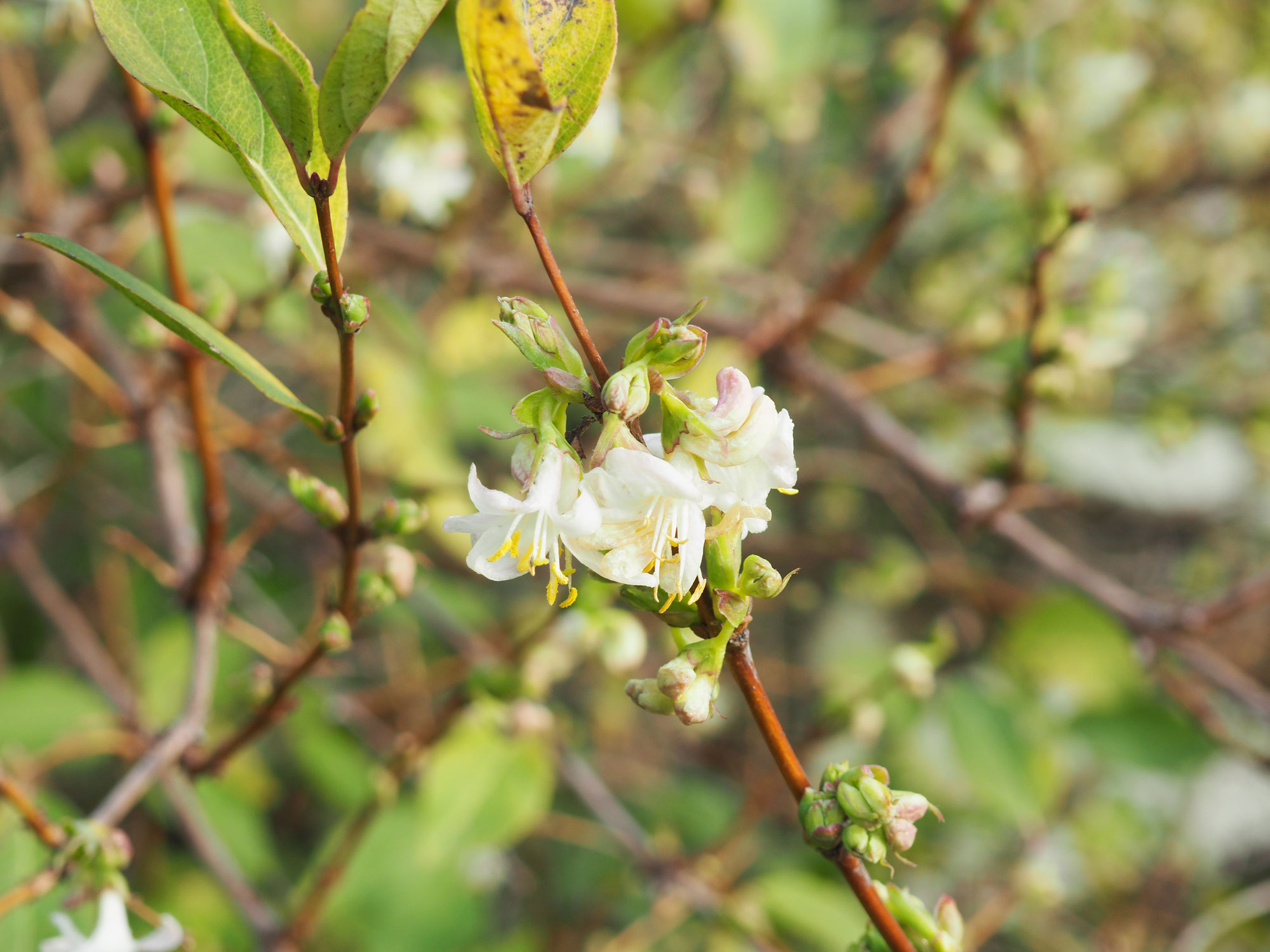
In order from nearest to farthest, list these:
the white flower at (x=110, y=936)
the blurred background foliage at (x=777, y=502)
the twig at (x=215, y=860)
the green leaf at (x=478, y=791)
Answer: the white flower at (x=110, y=936) → the twig at (x=215, y=860) → the green leaf at (x=478, y=791) → the blurred background foliage at (x=777, y=502)

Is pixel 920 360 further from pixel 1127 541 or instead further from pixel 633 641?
pixel 1127 541

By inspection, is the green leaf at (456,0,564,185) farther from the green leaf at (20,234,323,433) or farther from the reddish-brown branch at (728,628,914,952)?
the reddish-brown branch at (728,628,914,952)

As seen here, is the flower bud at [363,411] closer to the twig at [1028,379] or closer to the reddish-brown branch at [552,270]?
the reddish-brown branch at [552,270]

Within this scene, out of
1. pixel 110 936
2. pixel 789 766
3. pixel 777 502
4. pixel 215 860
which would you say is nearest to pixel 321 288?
pixel 789 766

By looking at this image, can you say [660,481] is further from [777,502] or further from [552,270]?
[777,502]

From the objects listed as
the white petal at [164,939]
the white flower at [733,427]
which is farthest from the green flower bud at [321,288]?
the white petal at [164,939]

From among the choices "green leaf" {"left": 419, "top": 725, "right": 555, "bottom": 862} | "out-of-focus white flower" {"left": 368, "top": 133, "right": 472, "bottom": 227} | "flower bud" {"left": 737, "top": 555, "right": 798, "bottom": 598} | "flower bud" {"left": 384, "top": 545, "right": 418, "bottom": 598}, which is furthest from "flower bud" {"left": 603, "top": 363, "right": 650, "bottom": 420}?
"out-of-focus white flower" {"left": 368, "top": 133, "right": 472, "bottom": 227}
